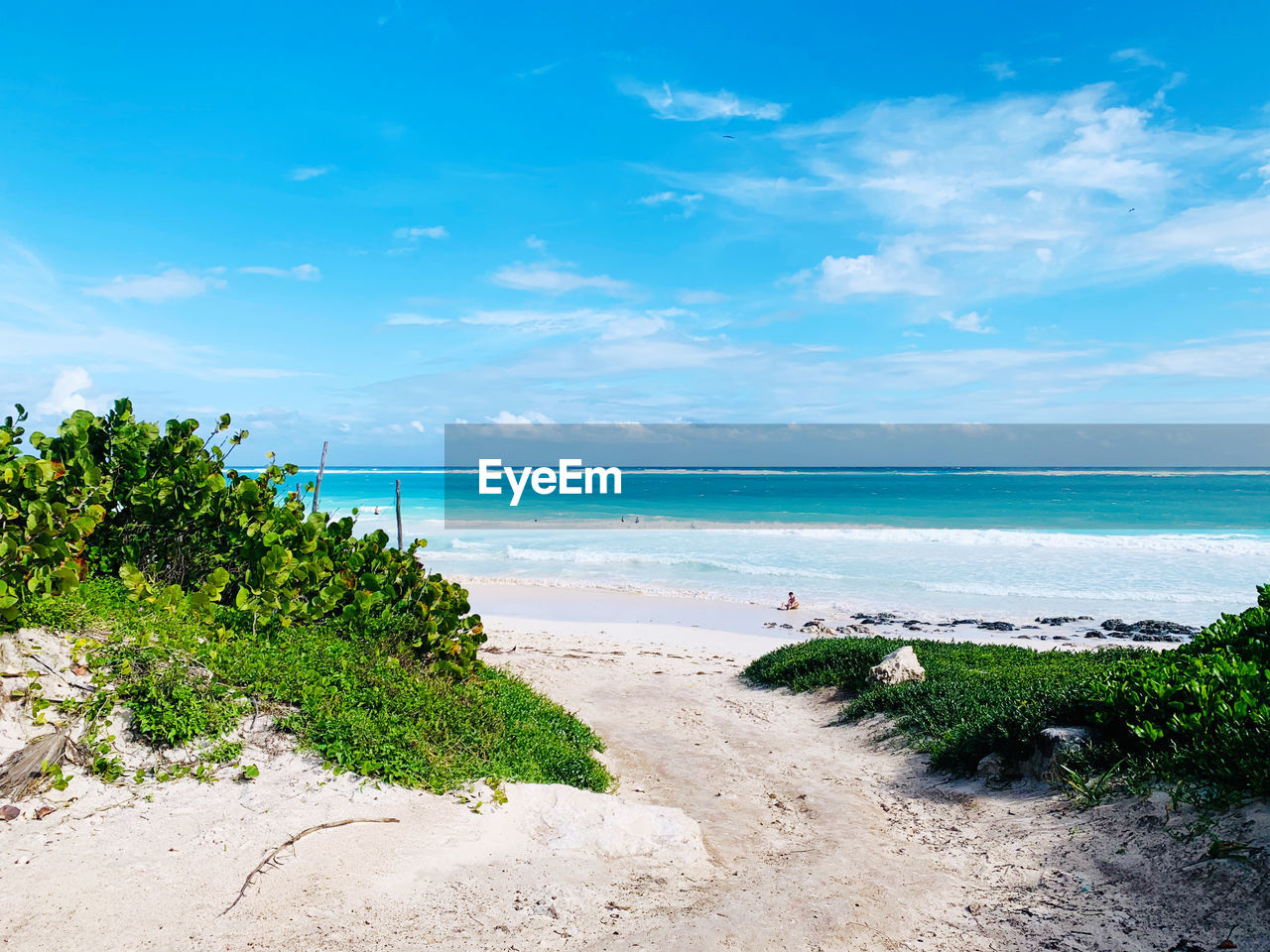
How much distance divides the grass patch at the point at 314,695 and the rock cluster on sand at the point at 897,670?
4762 mm

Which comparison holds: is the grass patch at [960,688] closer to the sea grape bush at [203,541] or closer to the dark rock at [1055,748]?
the dark rock at [1055,748]

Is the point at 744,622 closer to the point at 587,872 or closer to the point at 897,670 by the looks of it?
the point at 897,670

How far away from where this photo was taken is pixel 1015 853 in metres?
5.23

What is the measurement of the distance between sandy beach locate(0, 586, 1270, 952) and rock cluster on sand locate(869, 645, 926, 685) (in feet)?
11.0

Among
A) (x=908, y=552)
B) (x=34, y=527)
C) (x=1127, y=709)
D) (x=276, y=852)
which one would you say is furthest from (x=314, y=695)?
(x=908, y=552)

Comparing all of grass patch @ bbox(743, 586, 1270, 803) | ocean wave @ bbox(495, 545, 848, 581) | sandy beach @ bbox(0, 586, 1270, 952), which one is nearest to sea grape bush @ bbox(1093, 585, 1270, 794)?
grass patch @ bbox(743, 586, 1270, 803)

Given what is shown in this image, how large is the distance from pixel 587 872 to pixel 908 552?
34696 millimetres

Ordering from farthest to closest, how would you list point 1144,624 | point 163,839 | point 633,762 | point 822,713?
point 1144,624
point 822,713
point 633,762
point 163,839

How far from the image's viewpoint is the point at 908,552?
3644 centimetres

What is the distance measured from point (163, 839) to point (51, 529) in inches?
103

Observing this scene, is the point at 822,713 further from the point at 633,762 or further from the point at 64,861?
the point at 64,861

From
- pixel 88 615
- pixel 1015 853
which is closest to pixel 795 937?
pixel 1015 853

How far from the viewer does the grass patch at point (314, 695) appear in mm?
5129

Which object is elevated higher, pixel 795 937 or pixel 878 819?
pixel 795 937
